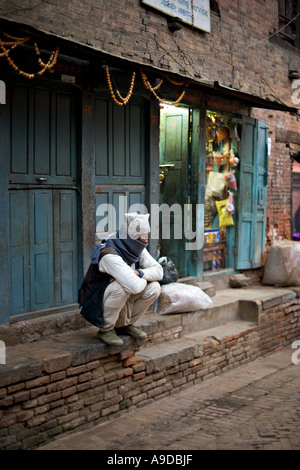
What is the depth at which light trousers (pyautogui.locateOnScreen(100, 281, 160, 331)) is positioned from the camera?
6.00 m

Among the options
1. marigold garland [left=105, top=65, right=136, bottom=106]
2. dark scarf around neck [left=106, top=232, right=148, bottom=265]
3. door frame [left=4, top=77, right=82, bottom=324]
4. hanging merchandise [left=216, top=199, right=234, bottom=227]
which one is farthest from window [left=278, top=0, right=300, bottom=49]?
dark scarf around neck [left=106, top=232, right=148, bottom=265]

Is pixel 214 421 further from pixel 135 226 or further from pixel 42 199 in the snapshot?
pixel 42 199

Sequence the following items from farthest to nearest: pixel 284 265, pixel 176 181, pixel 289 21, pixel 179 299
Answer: pixel 289 21 < pixel 284 265 < pixel 176 181 < pixel 179 299

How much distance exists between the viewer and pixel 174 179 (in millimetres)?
9633

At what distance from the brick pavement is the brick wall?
0.42 ft

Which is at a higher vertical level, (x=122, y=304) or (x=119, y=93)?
(x=119, y=93)

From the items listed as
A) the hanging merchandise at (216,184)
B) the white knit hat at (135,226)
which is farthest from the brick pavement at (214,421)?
the hanging merchandise at (216,184)

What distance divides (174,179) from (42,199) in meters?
3.30

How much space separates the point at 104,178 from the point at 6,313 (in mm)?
2353

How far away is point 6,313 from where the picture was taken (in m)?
6.29

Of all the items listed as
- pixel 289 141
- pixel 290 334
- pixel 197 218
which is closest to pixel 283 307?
pixel 290 334

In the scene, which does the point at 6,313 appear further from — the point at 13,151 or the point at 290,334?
the point at 290,334

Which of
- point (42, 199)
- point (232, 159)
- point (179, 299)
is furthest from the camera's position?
point (232, 159)

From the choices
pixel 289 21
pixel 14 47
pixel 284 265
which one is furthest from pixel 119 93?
pixel 289 21
